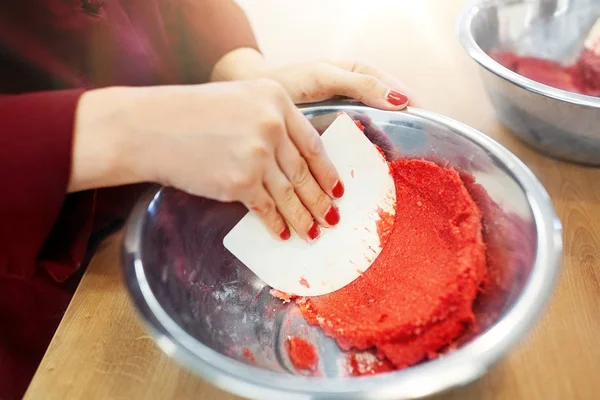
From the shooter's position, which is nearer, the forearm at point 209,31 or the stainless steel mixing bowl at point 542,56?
the stainless steel mixing bowl at point 542,56

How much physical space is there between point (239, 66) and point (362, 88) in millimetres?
187

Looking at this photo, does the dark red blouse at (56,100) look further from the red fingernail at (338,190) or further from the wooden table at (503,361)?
the red fingernail at (338,190)

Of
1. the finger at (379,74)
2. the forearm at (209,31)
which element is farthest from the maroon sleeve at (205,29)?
the finger at (379,74)

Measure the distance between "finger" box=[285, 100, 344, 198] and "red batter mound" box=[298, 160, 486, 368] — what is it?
0.08 metres

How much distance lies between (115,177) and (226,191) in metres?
0.09

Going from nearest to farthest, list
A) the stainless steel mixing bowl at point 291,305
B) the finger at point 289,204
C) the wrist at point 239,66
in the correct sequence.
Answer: the stainless steel mixing bowl at point 291,305 → the finger at point 289,204 → the wrist at point 239,66

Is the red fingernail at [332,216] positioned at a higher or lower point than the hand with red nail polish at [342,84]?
lower

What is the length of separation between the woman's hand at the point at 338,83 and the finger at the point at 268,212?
188mm

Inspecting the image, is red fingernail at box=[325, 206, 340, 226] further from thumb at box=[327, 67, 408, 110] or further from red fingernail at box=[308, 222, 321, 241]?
thumb at box=[327, 67, 408, 110]

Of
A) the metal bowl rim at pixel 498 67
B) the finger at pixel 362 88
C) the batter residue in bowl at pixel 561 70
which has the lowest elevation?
the batter residue in bowl at pixel 561 70

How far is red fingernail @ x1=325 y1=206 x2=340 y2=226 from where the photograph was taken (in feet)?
1.76

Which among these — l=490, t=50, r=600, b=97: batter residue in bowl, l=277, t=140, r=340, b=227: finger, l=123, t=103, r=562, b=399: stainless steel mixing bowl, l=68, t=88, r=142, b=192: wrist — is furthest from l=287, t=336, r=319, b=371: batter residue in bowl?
l=490, t=50, r=600, b=97: batter residue in bowl

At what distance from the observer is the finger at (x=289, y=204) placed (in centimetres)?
46

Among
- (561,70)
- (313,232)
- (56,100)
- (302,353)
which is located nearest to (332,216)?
(313,232)
